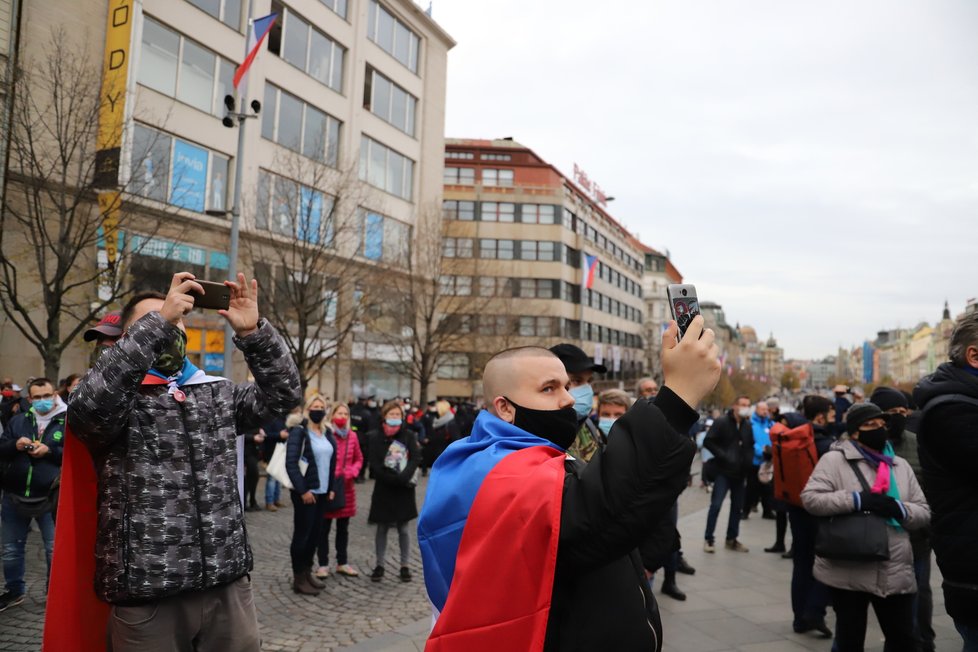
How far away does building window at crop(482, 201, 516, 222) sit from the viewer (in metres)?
51.5

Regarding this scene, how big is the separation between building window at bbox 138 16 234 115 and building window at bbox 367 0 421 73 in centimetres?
976

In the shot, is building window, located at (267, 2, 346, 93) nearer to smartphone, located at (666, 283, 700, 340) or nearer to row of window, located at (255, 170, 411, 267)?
row of window, located at (255, 170, 411, 267)

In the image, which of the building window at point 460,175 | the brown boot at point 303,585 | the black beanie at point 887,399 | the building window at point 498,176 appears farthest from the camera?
the building window at point 498,176

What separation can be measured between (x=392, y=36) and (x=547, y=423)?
3380 centimetres

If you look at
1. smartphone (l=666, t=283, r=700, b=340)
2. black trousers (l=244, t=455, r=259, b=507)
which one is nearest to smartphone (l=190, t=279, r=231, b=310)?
smartphone (l=666, t=283, r=700, b=340)

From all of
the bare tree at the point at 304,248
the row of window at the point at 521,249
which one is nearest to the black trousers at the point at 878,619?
the bare tree at the point at 304,248

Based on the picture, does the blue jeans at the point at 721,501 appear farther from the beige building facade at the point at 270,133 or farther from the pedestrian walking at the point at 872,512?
the beige building facade at the point at 270,133

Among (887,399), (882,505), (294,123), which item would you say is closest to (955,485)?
(882,505)

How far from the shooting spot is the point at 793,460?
6797 mm

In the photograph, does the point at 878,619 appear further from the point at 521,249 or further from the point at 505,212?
the point at 505,212

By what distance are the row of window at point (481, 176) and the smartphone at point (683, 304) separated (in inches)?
2041

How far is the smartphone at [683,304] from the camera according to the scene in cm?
160

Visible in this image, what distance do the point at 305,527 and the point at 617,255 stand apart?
2478 inches

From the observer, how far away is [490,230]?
168 feet
